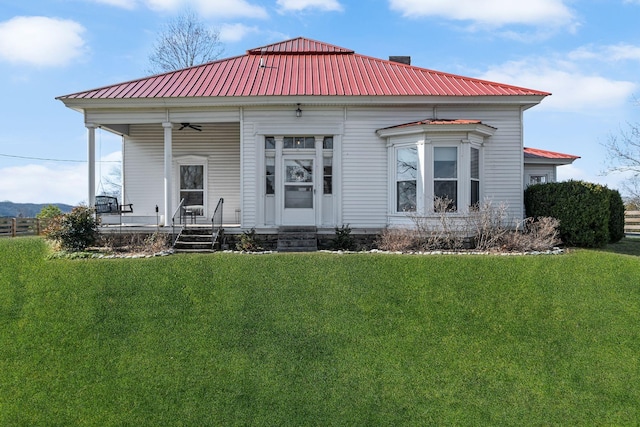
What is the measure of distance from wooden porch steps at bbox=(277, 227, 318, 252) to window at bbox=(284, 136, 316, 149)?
234cm

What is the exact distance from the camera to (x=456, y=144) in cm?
1115

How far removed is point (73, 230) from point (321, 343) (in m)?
7.39

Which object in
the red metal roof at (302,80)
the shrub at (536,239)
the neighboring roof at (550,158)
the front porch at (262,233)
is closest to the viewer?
the shrub at (536,239)

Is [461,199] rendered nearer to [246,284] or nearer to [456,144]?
[456,144]

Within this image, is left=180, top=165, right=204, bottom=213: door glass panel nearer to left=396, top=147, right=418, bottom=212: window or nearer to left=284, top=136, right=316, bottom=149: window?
left=284, top=136, right=316, bottom=149: window

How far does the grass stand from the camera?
5477 millimetres

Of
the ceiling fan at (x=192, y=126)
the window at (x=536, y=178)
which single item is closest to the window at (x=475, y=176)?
the window at (x=536, y=178)

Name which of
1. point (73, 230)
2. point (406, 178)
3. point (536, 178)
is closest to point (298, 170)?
point (406, 178)

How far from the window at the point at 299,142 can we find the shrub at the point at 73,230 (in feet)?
18.1

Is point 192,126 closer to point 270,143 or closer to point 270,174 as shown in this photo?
point 270,143

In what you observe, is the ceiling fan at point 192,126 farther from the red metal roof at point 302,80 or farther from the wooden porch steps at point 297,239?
the wooden porch steps at point 297,239

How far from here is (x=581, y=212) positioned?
36.3 ft

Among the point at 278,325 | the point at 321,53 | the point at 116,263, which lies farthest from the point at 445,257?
the point at 321,53

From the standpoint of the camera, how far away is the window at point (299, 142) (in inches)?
479
